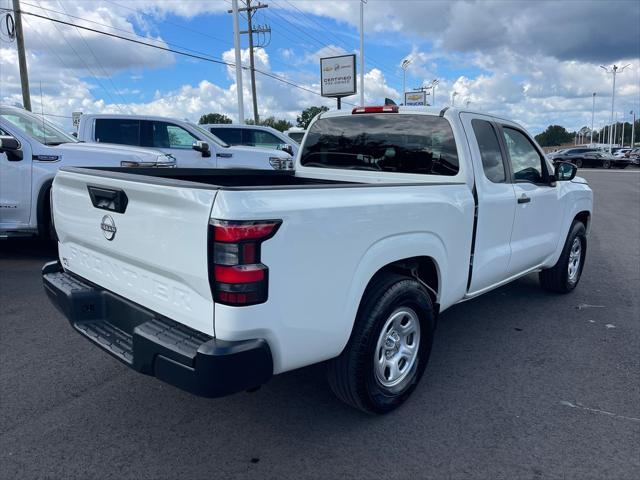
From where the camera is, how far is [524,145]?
4.93 metres

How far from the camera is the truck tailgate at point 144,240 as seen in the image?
238 cm

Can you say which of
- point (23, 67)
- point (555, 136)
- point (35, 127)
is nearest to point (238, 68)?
point (23, 67)

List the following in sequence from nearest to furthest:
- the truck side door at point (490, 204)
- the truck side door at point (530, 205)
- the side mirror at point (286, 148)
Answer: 1. the truck side door at point (490, 204)
2. the truck side door at point (530, 205)
3. the side mirror at point (286, 148)

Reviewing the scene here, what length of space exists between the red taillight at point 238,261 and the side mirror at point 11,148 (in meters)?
5.59

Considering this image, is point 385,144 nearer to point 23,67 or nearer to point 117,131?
point 117,131

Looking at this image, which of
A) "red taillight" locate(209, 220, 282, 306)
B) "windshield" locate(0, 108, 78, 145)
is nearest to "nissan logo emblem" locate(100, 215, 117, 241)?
"red taillight" locate(209, 220, 282, 306)

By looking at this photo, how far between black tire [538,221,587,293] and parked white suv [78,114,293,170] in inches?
222

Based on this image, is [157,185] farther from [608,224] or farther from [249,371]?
[608,224]

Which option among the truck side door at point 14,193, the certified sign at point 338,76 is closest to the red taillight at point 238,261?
the truck side door at point 14,193

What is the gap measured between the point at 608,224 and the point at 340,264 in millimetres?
10613

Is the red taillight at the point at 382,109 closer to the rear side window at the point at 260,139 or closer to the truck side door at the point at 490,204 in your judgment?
the truck side door at the point at 490,204

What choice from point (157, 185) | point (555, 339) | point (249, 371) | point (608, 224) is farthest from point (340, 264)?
point (608, 224)

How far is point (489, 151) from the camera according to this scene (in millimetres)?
4266

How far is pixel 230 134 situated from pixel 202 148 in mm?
4065
